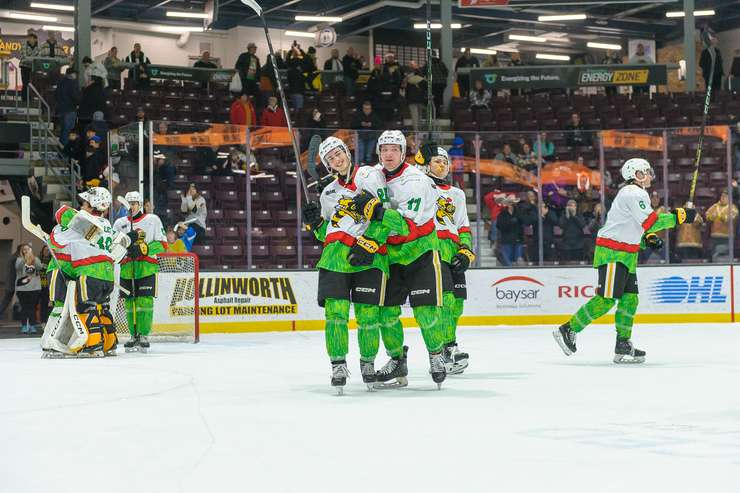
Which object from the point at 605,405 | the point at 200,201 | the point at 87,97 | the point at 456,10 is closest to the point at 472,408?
the point at 605,405

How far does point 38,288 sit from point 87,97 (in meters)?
3.68

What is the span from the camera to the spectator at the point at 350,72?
20875 mm

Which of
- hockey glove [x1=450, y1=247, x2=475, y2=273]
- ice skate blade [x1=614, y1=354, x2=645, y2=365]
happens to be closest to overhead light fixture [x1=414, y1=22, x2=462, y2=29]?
ice skate blade [x1=614, y1=354, x2=645, y2=365]

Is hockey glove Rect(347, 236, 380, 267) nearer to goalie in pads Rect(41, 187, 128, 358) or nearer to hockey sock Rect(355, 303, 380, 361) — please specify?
hockey sock Rect(355, 303, 380, 361)

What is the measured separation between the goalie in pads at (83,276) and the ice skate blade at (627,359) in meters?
4.48

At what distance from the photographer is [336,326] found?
22.0 ft

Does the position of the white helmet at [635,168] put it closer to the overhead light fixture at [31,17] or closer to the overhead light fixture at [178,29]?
the overhead light fixture at [178,29]

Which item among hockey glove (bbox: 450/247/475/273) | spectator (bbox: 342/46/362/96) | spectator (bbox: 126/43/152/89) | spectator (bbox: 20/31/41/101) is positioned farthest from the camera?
spectator (bbox: 342/46/362/96)

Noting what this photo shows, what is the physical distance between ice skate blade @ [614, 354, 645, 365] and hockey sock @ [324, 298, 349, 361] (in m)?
2.97

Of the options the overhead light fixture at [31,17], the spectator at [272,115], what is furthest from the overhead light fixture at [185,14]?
the spectator at [272,115]

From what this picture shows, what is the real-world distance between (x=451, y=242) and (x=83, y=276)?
3.72 meters

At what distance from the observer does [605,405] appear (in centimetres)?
609

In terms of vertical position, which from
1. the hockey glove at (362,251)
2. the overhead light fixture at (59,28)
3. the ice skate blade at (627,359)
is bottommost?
the ice skate blade at (627,359)

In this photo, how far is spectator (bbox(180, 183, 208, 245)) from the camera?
13312mm
